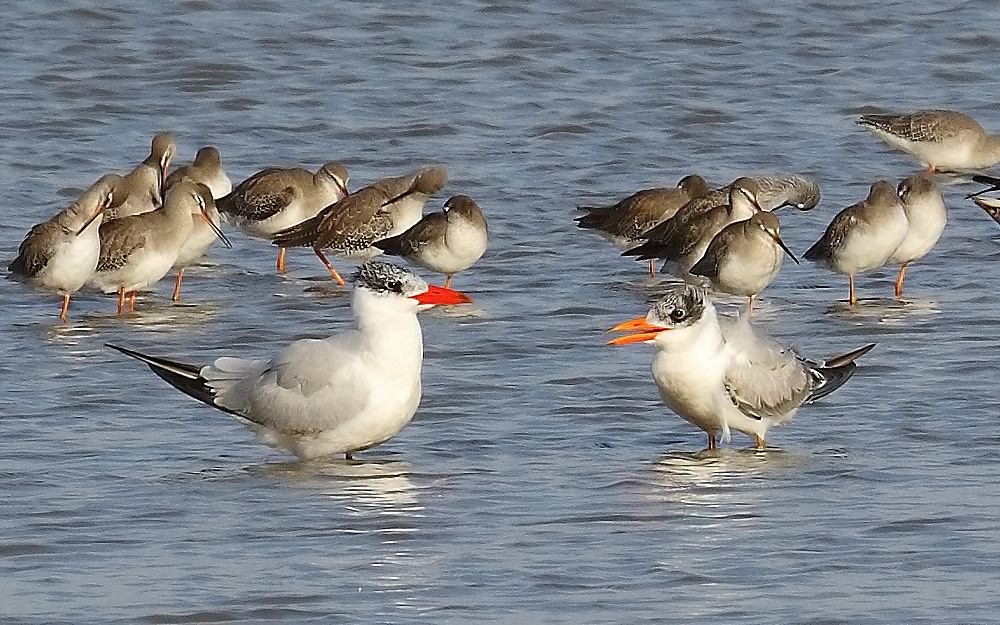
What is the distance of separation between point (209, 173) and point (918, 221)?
4809 millimetres

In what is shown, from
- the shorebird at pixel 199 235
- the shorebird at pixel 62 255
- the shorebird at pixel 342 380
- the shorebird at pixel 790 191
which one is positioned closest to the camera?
the shorebird at pixel 342 380

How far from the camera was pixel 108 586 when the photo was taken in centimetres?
727

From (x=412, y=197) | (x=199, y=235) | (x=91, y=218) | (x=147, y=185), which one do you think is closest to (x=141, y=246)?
(x=91, y=218)

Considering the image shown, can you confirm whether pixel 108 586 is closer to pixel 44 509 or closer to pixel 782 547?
pixel 44 509

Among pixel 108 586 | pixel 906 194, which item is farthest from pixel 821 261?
pixel 108 586

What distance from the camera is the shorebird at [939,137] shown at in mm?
17391

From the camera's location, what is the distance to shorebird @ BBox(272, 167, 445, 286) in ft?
46.4

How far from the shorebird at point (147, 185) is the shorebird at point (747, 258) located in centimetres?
376

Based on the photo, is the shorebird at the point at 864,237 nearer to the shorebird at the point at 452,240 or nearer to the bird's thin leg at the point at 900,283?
the bird's thin leg at the point at 900,283

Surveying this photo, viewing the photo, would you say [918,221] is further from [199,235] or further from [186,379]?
[186,379]

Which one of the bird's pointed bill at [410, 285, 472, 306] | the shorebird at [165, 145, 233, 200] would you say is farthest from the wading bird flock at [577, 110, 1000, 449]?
the shorebird at [165, 145, 233, 200]

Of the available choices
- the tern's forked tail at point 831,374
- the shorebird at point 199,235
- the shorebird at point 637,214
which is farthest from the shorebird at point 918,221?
the shorebird at point 199,235

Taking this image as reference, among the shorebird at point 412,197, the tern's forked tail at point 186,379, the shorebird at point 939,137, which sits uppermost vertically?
the tern's forked tail at point 186,379

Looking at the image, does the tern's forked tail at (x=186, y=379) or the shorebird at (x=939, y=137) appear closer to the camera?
the tern's forked tail at (x=186, y=379)
